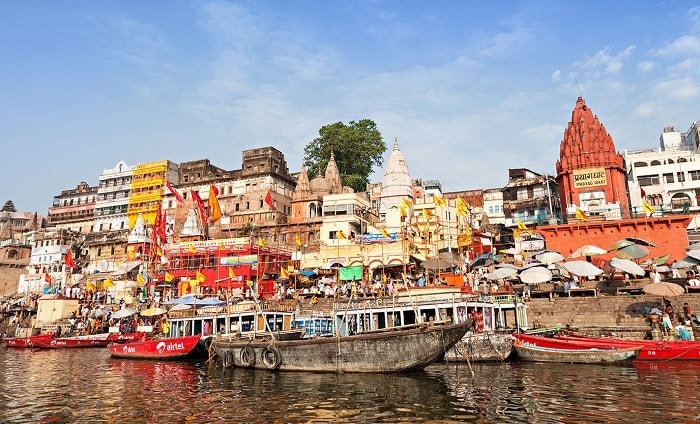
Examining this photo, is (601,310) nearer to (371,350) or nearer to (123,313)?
(371,350)

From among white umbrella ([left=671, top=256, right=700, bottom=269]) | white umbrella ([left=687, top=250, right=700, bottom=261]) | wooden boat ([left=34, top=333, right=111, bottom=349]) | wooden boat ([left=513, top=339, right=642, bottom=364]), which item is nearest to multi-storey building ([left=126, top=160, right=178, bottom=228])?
wooden boat ([left=34, top=333, right=111, bottom=349])

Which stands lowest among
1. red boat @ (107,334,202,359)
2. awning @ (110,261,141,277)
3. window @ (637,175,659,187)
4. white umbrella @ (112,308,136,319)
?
red boat @ (107,334,202,359)

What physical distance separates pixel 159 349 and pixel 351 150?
3951 cm

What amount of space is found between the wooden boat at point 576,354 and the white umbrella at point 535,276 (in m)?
5.86

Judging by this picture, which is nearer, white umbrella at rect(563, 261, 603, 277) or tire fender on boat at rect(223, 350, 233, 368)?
tire fender on boat at rect(223, 350, 233, 368)

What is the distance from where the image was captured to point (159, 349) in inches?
1019

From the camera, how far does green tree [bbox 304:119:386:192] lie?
6091 centimetres

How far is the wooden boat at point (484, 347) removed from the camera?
20.7 metres

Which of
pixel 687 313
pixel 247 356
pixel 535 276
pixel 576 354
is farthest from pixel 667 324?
pixel 247 356

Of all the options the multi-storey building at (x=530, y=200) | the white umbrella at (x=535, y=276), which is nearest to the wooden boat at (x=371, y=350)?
the white umbrella at (x=535, y=276)

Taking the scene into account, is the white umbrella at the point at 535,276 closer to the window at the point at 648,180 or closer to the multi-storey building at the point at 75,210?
the window at the point at 648,180

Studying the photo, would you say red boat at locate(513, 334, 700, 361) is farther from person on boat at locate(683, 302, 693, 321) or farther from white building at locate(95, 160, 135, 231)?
white building at locate(95, 160, 135, 231)

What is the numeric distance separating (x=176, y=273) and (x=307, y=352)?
3074cm

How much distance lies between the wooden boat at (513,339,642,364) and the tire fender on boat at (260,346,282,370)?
9682 mm
